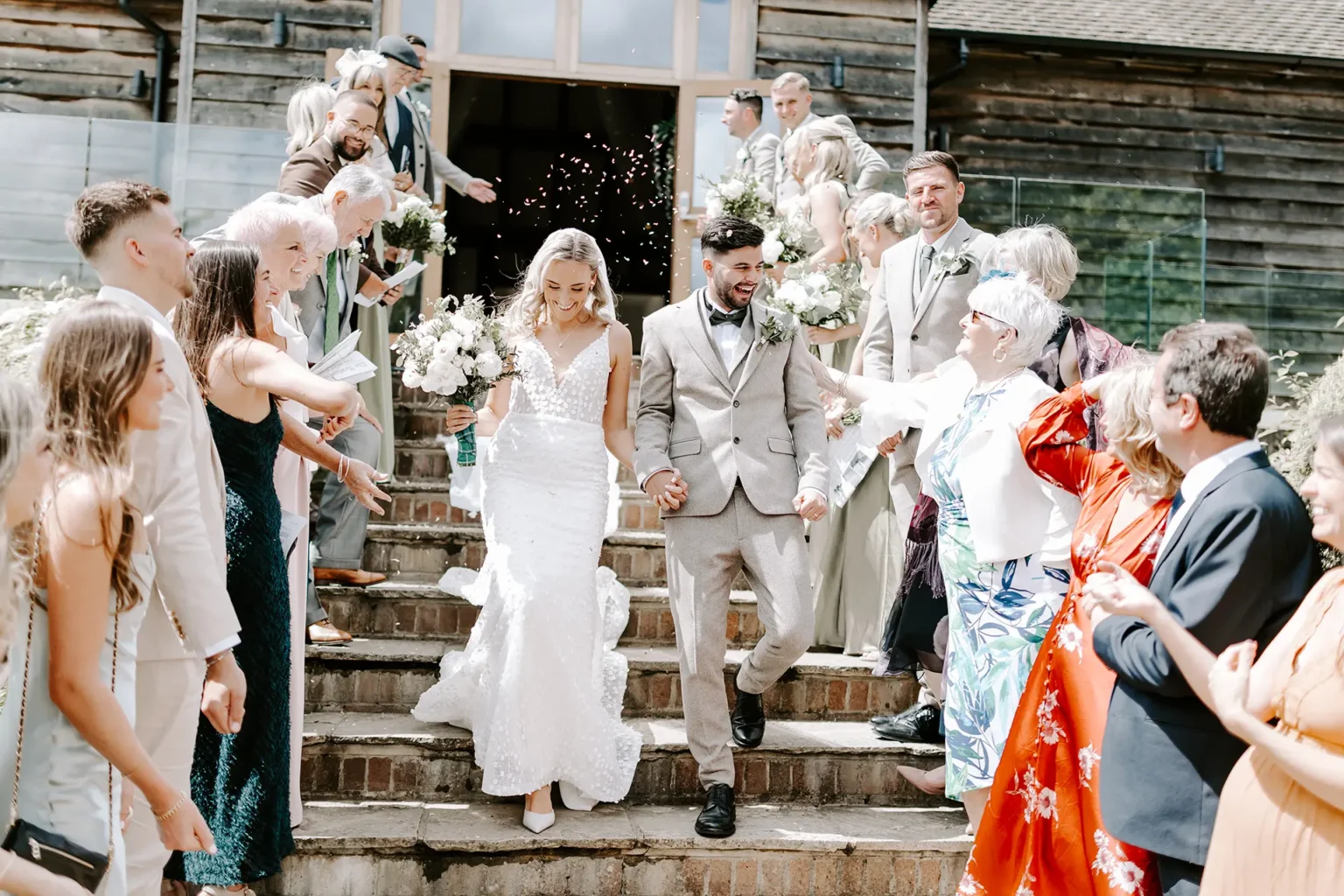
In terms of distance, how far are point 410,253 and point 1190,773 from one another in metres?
4.91

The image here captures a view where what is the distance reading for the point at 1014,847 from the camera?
310 cm

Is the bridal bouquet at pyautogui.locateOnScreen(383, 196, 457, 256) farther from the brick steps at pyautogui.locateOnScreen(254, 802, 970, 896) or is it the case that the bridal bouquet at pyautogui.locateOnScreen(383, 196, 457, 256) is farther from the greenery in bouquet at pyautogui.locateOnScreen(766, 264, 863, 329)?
the brick steps at pyautogui.locateOnScreen(254, 802, 970, 896)

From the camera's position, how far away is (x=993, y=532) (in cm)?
Answer: 345

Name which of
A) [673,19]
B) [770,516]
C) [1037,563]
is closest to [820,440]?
[770,516]

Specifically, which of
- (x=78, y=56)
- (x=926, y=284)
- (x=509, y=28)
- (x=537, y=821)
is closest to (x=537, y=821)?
(x=537, y=821)

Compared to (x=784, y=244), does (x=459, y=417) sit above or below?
below

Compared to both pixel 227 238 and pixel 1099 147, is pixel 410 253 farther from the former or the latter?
pixel 1099 147

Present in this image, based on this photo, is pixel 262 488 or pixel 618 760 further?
pixel 618 760

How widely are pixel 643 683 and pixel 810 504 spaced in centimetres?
118

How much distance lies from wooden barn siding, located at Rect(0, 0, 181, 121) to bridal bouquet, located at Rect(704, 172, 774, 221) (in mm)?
5437

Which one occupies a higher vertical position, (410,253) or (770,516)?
(410,253)

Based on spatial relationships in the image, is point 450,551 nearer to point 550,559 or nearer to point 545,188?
point 550,559

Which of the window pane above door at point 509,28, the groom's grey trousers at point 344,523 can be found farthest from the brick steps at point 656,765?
the window pane above door at point 509,28

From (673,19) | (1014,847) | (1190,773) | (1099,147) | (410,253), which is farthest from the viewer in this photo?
(1099,147)
